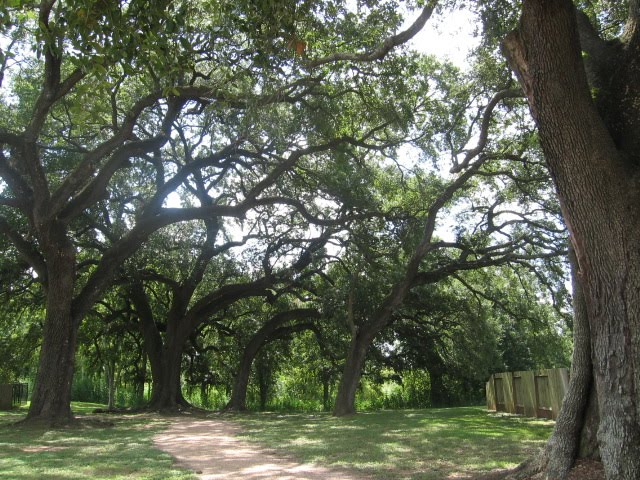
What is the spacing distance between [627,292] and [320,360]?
22791 mm

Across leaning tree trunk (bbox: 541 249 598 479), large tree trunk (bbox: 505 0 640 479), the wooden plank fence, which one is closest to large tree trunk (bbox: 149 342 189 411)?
the wooden plank fence

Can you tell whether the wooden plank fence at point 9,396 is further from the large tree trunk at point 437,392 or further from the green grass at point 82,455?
the large tree trunk at point 437,392

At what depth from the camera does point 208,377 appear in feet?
91.2

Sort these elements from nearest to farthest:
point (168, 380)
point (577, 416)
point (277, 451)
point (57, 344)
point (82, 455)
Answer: point (577, 416) < point (82, 455) < point (277, 451) < point (57, 344) < point (168, 380)

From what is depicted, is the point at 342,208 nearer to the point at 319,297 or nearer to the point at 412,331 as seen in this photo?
the point at 319,297

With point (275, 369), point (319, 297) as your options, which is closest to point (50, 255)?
point (319, 297)

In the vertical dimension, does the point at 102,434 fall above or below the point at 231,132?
below

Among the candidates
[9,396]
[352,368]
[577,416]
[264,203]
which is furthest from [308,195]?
[9,396]

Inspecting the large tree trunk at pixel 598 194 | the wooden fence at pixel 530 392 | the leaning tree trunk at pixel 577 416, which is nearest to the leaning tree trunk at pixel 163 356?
the wooden fence at pixel 530 392

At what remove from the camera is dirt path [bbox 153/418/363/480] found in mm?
7145

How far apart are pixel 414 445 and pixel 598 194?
6124 millimetres

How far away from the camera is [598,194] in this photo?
511 centimetres

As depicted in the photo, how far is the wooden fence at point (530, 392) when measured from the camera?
13.4m

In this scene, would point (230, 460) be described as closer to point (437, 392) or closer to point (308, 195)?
point (308, 195)
